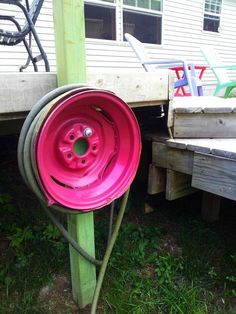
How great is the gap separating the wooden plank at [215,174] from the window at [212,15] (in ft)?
25.4

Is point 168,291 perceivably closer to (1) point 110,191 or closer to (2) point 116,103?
(1) point 110,191

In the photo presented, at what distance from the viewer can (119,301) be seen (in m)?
1.72

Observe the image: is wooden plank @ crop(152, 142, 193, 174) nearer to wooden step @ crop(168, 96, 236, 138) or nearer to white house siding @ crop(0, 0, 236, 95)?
wooden step @ crop(168, 96, 236, 138)

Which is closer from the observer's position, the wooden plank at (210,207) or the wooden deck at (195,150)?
the wooden deck at (195,150)

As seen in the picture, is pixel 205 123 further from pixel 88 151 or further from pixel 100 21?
pixel 100 21

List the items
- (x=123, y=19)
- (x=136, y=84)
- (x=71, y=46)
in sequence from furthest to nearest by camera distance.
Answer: (x=123, y=19)
(x=136, y=84)
(x=71, y=46)

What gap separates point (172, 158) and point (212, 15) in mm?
7938

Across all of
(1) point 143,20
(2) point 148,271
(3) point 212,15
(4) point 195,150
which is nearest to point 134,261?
(2) point 148,271

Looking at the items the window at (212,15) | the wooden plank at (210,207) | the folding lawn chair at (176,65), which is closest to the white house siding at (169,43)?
the window at (212,15)

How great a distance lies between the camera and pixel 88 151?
1.38 m

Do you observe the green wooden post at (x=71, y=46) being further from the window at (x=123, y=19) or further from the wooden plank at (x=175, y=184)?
the window at (x=123, y=19)

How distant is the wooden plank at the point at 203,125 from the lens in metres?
1.93

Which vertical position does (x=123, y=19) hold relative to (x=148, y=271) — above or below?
above

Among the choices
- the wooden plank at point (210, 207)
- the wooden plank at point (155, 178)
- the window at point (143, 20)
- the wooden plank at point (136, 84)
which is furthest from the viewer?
the window at point (143, 20)
